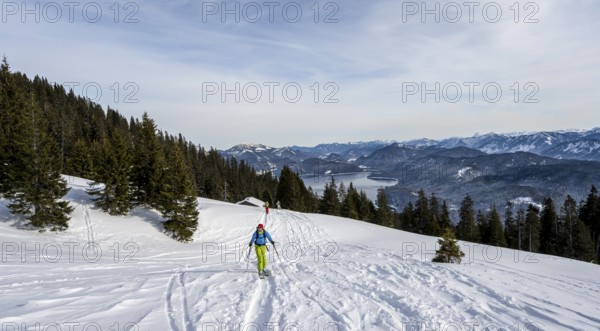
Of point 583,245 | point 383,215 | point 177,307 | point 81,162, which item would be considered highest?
point 81,162

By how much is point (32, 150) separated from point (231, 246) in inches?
594

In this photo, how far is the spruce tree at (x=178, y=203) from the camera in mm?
25406

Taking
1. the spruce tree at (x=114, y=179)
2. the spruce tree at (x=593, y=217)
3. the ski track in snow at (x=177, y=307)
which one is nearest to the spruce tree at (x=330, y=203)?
the spruce tree at (x=114, y=179)

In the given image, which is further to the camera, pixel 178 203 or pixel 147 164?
pixel 147 164

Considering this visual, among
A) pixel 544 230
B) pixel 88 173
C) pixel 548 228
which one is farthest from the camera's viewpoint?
pixel 544 230

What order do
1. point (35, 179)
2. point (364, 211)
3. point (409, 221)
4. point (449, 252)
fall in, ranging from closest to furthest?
point (449, 252) → point (35, 179) → point (364, 211) → point (409, 221)

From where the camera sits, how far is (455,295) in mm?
9602

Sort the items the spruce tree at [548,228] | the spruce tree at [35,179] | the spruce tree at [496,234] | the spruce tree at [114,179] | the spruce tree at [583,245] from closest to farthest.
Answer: the spruce tree at [35,179]
the spruce tree at [114,179]
the spruce tree at [583,245]
the spruce tree at [496,234]
the spruce tree at [548,228]

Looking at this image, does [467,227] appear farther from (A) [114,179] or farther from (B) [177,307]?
(B) [177,307]

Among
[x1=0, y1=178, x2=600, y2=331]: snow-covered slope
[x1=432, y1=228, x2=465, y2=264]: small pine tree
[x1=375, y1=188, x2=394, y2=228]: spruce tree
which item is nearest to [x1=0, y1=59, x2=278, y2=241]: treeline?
[x1=0, y1=178, x2=600, y2=331]: snow-covered slope

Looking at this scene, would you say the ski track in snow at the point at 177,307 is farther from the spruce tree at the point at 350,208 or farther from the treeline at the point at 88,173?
the spruce tree at the point at 350,208

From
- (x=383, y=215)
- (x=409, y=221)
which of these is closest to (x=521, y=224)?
(x=409, y=221)

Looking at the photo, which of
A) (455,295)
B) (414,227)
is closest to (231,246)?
(455,295)

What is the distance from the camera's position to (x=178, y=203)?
2611 cm
